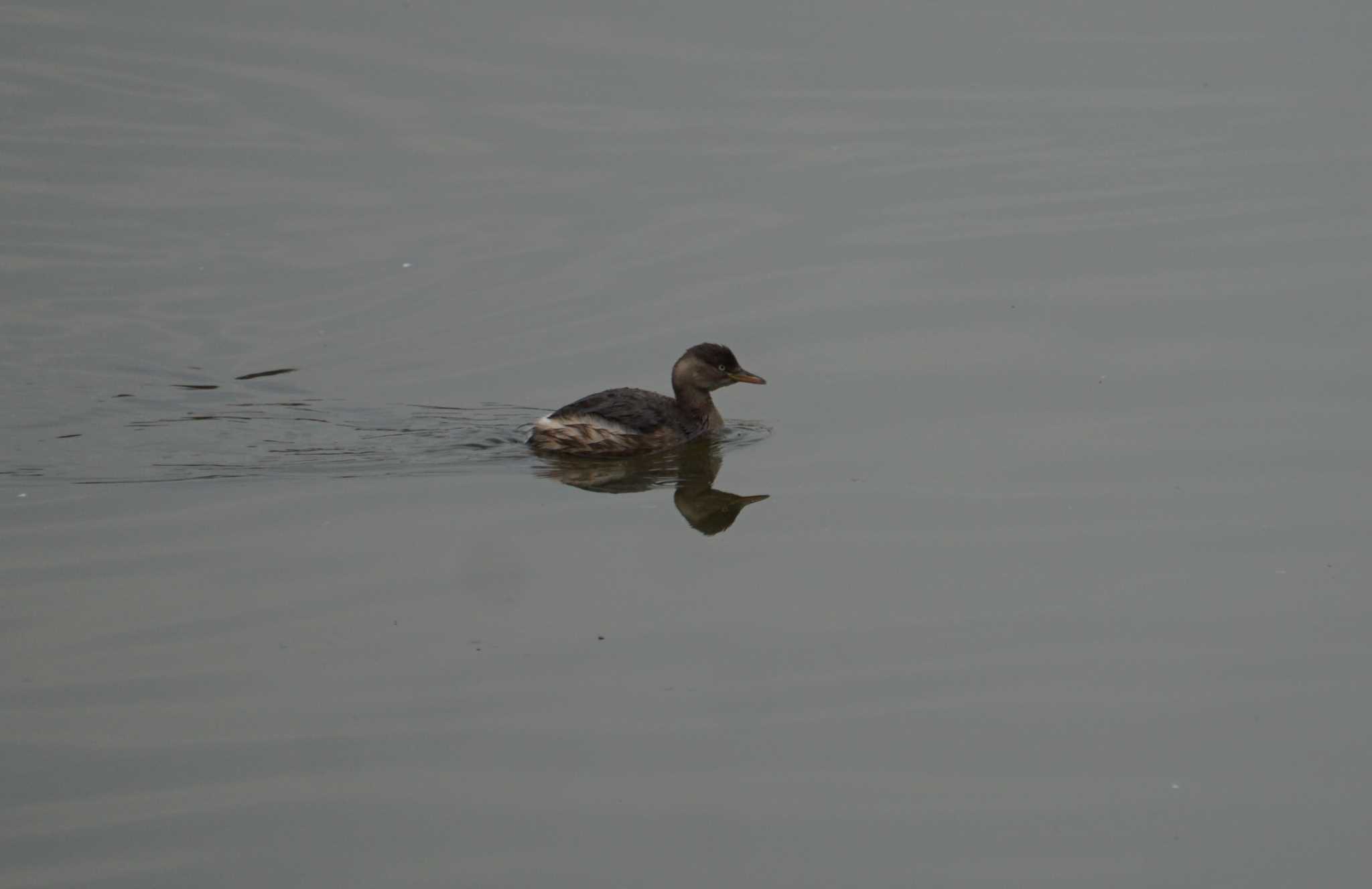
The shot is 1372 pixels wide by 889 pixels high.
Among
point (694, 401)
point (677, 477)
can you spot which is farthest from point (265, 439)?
point (694, 401)

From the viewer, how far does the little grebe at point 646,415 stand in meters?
11.2

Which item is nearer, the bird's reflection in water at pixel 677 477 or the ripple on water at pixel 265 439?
the bird's reflection in water at pixel 677 477

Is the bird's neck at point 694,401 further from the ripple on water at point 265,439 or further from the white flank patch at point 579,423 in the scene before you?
the white flank patch at point 579,423

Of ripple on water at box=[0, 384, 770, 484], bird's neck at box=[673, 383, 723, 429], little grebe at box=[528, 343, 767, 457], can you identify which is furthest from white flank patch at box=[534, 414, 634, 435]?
bird's neck at box=[673, 383, 723, 429]

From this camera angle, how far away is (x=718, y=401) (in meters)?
12.8

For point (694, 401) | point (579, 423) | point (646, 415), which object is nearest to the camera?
point (579, 423)

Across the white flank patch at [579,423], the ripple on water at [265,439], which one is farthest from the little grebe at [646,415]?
Answer: the ripple on water at [265,439]

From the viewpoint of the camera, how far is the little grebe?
11.2m

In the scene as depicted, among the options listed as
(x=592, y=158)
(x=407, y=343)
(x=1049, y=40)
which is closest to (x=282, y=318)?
(x=407, y=343)

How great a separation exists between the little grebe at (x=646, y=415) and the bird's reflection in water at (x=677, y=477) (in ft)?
0.23

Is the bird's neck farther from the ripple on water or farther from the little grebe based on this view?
the ripple on water

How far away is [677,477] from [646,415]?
461 millimetres

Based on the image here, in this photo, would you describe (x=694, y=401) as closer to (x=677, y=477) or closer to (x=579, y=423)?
(x=677, y=477)


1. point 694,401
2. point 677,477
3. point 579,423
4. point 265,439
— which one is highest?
point 694,401
